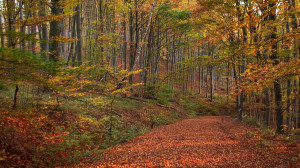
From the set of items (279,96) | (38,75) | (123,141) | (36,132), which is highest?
(38,75)

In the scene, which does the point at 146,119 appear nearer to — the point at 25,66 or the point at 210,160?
the point at 210,160

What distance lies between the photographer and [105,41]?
14.6 meters

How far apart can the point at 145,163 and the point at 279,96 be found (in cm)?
675

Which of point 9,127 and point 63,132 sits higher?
point 9,127

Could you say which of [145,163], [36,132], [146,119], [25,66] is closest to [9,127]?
A: [36,132]

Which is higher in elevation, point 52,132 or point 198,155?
point 52,132

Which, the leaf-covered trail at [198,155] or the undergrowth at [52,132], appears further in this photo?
the undergrowth at [52,132]

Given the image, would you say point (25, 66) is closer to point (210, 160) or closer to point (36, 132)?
point (36, 132)

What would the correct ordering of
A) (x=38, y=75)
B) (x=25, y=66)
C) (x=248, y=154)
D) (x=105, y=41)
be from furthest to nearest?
(x=105, y=41), (x=248, y=154), (x=38, y=75), (x=25, y=66)

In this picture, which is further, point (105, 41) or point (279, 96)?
point (105, 41)

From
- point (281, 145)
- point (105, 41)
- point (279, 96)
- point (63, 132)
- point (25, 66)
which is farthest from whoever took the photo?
point (105, 41)

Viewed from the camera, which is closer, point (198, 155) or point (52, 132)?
point (198, 155)

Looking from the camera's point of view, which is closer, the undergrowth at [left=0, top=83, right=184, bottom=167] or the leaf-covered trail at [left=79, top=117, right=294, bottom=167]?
the leaf-covered trail at [left=79, top=117, right=294, bottom=167]

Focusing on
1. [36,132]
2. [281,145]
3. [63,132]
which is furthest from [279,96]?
[36,132]
